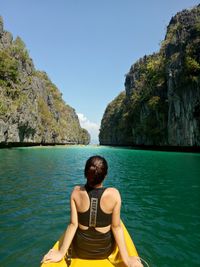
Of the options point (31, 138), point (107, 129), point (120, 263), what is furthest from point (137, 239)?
point (107, 129)

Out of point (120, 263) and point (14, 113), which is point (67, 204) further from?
point (14, 113)

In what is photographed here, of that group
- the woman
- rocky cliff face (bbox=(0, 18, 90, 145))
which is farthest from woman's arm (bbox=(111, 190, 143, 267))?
rocky cliff face (bbox=(0, 18, 90, 145))

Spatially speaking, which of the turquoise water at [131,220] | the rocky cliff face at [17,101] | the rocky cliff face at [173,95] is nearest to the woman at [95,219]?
the turquoise water at [131,220]

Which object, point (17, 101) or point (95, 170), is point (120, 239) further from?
point (17, 101)

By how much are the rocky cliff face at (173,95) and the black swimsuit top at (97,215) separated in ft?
195

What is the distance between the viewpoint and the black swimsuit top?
4105 millimetres

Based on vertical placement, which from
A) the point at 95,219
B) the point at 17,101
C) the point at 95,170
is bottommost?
the point at 95,219

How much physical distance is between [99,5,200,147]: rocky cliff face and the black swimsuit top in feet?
195

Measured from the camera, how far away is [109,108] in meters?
185

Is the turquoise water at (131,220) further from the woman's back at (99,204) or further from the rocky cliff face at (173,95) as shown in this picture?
the rocky cliff face at (173,95)

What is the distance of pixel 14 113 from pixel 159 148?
4466 centimetres

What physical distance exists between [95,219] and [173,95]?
6889cm

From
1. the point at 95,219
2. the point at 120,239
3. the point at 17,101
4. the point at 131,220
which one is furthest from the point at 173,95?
the point at 95,219

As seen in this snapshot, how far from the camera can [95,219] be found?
13.8 ft
